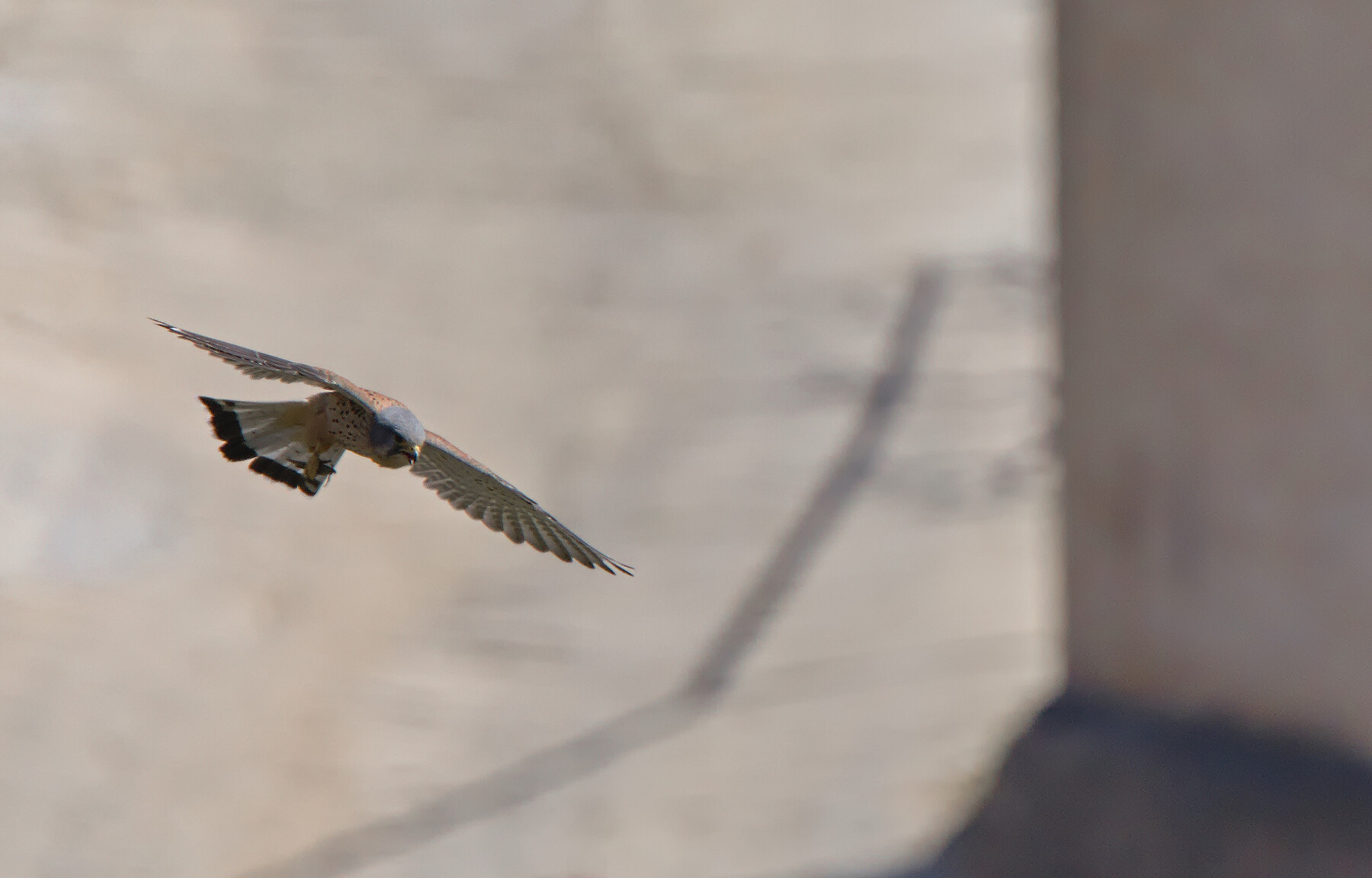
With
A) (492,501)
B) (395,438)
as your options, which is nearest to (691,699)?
(492,501)

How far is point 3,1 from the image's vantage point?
185cm

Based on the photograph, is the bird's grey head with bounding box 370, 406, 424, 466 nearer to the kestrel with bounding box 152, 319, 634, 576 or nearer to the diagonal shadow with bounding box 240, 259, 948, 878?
the kestrel with bounding box 152, 319, 634, 576

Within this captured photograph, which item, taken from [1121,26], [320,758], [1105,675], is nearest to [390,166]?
[320,758]

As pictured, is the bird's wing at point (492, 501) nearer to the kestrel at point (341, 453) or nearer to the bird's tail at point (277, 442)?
the kestrel at point (341, 453)

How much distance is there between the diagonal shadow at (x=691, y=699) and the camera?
2234mm

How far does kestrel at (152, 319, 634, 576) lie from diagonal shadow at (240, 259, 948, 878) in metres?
1.04

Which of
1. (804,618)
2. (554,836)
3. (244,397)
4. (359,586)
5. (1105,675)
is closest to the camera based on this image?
(244,397)

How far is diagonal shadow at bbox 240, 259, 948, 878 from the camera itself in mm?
2234

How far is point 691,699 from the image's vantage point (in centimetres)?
252

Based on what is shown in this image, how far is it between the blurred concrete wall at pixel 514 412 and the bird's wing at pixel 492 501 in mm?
756

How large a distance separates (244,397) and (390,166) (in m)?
0.48

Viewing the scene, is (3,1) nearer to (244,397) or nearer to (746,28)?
(244,397)

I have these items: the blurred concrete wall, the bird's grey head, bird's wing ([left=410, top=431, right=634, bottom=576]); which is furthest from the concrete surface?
the bird's grey head

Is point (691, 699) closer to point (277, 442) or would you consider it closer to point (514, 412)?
point (514, 412)
